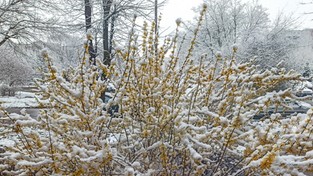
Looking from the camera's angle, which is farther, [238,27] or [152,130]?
[238,27]

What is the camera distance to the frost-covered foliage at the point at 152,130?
1.95 metres

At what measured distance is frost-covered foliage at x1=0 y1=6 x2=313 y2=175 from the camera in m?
1.95

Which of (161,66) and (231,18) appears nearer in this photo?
(161,66)

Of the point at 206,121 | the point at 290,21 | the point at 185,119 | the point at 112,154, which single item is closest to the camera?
the point at 112,154

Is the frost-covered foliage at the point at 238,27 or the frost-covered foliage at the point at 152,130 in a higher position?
the frost-covered foliage at the point at 238,27

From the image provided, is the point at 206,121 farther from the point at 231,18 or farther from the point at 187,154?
the point at 231,18

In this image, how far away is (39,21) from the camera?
9359 millimetres

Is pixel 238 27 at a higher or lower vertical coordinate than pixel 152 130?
higher

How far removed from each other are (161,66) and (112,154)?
1191 mm

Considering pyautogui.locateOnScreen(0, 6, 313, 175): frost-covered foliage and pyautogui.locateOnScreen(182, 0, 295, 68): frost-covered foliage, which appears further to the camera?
pyautogui.locateOnScreen(182, 0, 295, 68): frost-covered foliage

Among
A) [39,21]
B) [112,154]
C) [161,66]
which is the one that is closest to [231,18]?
[39,21]

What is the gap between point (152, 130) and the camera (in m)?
2.31

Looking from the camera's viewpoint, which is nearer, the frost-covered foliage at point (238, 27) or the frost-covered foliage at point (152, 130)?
the frost-covered foliage at point (152, 130)

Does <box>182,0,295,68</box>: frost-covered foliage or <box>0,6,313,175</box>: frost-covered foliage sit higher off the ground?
<box>182,0,295,68</box>: frost-covered foliage
